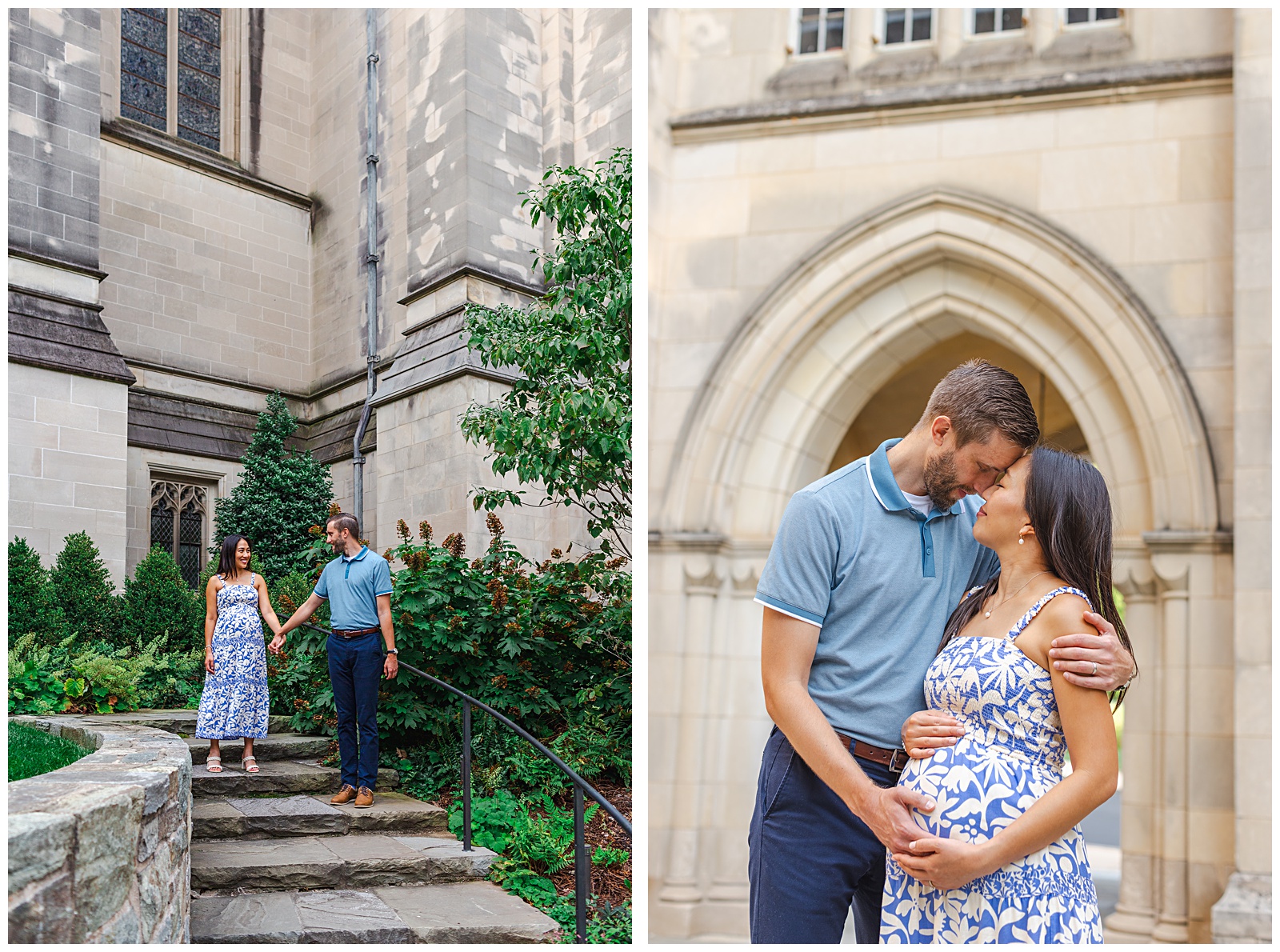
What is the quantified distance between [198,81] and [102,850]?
23.1 feet

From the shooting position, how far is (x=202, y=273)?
7418 millimetres

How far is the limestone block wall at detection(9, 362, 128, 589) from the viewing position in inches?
237

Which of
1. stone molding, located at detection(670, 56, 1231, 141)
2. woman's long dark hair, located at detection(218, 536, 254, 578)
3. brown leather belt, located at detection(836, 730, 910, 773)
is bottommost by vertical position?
brown leather belt, located at detection(836, 730, 910, 773)

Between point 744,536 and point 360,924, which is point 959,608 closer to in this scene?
point 360,924

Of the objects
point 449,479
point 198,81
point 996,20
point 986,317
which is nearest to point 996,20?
point 996,20

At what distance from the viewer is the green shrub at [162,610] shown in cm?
613

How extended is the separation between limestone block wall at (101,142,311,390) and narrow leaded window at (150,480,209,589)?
2.68 ft

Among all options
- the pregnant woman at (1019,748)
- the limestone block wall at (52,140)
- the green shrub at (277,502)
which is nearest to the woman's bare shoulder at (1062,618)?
the pregnant woman at (1019,748)

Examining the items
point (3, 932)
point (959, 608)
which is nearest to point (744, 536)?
point (959, 608)

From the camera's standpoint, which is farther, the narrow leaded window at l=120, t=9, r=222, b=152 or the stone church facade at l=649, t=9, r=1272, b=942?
the narrow leaded window at l=120, t=9, r=222, b=152

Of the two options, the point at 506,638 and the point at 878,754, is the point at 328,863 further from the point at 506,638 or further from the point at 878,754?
the point at 878,754

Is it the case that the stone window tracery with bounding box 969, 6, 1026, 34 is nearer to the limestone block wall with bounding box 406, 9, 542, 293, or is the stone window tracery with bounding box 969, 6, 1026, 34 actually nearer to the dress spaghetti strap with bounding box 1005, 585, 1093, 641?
the limestone block wall with bounding box 406, 9, 542, 293

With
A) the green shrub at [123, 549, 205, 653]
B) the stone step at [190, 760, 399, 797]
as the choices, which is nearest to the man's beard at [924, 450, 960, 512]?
the stone step at [190, 760, 399, 797]

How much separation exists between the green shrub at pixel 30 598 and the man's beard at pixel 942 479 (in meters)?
5.27
